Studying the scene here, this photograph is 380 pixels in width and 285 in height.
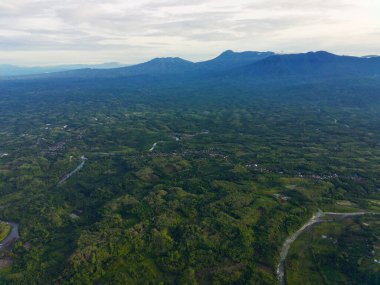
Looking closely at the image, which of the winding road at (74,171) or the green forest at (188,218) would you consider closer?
the green forest at (188,218)

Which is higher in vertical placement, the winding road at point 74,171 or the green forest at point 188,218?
the green forest at point 188,218

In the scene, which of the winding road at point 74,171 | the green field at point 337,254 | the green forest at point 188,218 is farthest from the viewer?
the winding road at point 74,171

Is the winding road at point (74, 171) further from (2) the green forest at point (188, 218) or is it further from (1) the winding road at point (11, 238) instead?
(1) the winding road at point (11, 238)

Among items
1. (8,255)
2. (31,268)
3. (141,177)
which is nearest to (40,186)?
(141,177)

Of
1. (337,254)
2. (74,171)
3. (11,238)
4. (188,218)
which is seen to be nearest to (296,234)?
(337,254)

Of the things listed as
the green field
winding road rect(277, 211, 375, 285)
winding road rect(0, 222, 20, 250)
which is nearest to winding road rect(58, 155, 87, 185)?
winding road rect(0, 222, 20, 250)

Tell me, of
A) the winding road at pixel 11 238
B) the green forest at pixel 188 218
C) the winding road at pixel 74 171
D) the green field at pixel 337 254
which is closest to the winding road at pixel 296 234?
the green field at pixel 337 254

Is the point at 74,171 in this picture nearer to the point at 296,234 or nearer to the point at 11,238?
the point at 11,238

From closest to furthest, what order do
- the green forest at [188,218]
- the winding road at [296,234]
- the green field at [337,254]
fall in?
the green field at [337,254]
the winding road at [296,234]
the green forest at [188,218]
